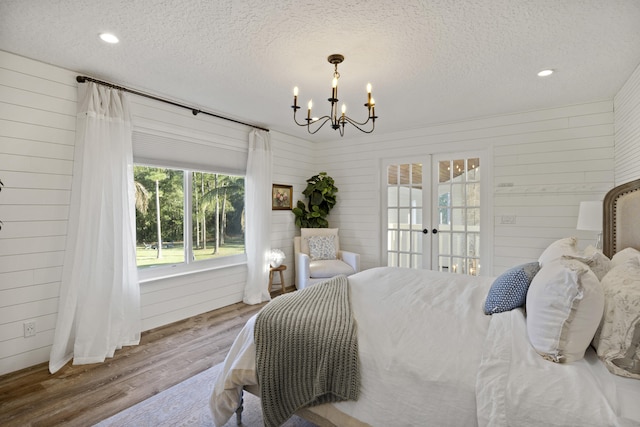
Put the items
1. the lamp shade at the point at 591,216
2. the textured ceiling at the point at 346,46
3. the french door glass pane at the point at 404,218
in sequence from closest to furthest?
the textured ceiling at the point at 346,46 < the lamp shade at the point at 591,216 < the french door glass pane at the point at 404,218

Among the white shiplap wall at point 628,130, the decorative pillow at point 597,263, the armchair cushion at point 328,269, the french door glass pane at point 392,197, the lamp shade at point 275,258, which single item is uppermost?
the white shiplap wall at point 628,130

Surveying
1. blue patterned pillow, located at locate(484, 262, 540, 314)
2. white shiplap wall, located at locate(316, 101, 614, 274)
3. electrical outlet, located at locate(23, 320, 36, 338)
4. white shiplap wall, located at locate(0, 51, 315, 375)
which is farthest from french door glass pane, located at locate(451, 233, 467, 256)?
electrical outlet, located at locate(23, 320, 36, 338)

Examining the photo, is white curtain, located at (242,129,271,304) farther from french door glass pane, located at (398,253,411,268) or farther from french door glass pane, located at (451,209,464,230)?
french door glass pane, located at (451,209,464,230)

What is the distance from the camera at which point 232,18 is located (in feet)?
6.50

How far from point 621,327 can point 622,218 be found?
60.6 inches

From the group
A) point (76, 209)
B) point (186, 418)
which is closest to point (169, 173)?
point (76, 209)

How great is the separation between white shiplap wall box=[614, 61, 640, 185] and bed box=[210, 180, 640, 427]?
63.5 inches

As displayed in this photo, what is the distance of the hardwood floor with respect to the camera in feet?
6.55

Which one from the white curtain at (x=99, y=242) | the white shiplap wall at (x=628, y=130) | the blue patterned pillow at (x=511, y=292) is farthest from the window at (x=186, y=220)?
the white shiplap wall at (x=628, y=130)

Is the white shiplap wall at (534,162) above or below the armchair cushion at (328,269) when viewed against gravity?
above

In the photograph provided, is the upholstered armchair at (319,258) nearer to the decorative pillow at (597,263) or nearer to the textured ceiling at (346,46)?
the textured ceiling at (346,46)

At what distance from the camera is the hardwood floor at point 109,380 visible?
1997 millimetres

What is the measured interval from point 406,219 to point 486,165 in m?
1.31

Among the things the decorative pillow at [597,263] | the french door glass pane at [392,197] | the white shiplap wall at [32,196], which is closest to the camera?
the decorative pillow at [597,263]
